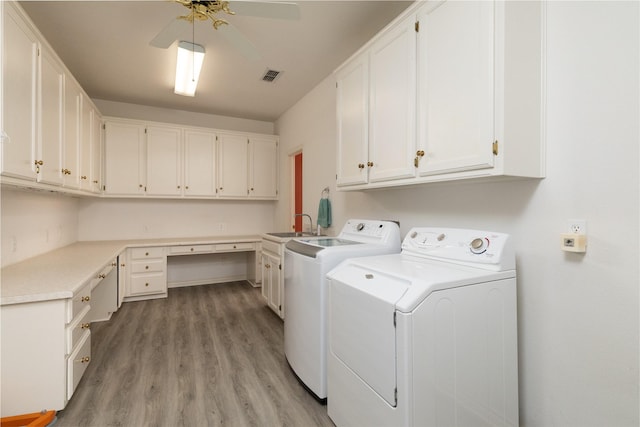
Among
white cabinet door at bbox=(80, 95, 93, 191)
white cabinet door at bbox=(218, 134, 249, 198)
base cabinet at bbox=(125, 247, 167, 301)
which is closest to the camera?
white cabinet door at bbox=(80, 95, 93, 191)

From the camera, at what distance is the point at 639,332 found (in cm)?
114

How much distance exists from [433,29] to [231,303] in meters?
3.53

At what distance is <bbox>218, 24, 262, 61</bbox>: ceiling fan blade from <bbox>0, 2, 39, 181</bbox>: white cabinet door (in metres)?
1.08

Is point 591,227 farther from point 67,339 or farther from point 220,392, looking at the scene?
point 67,339

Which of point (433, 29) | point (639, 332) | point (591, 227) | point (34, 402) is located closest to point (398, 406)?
point (639, 332)

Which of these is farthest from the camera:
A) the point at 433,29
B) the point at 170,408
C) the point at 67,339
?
the point at 170,408

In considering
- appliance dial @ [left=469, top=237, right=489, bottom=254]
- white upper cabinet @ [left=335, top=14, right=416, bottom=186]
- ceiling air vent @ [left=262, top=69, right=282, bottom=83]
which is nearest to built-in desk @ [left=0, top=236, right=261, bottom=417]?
white upper cabinet @ [left=335, top=14, right=416, bottom=186]

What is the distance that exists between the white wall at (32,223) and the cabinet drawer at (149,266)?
76 centimetres

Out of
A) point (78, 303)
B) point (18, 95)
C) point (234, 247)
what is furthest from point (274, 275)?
point (18, 95)

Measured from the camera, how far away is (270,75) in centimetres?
330

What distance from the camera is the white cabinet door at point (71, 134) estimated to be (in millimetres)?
2412

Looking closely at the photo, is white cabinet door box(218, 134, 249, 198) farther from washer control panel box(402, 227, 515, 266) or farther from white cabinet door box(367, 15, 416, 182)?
washer control panel box(402, 227, 515, 266)

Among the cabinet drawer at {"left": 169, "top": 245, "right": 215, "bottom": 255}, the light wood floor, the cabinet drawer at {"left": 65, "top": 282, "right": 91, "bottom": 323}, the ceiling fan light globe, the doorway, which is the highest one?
the ceiling fan light globe

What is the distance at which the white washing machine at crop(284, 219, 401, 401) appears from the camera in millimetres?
1866
